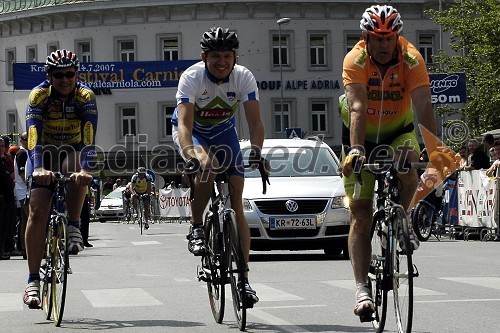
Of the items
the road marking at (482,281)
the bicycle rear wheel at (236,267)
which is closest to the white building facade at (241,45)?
the road marking at (482,281)

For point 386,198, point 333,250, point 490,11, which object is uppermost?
point 490,11

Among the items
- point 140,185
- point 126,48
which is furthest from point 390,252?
point 126,48

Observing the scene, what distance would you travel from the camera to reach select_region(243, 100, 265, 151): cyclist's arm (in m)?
9.70

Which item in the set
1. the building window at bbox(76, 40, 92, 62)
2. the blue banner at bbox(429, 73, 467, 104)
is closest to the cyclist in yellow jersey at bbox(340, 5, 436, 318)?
the blue banner at bbox(429, 73, 467, 104)

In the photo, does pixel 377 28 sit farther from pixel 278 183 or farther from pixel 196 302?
pixel 278 183

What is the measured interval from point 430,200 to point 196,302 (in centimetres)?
1427

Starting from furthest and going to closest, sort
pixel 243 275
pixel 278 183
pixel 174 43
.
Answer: pixel 174 43
pixel 278 183
pixel 243 275

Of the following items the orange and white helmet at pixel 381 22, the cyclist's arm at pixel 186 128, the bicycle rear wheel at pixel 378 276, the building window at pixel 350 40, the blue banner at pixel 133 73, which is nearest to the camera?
the bicycle rear wheel at pixel 378 276

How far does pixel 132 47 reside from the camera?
72.3 m

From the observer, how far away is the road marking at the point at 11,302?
11.2m

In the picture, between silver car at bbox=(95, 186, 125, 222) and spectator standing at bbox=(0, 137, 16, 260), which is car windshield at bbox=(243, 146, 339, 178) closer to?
spectator standing at bbox=(0, 137, 16, 260)

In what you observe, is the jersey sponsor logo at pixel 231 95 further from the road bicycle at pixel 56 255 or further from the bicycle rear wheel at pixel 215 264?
the road bicycle at pixel 56 255

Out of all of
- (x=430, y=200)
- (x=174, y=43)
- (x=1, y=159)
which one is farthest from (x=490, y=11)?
(x=1, y=159)

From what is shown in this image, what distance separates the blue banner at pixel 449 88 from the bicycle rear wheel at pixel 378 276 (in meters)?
25.6
